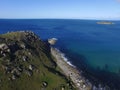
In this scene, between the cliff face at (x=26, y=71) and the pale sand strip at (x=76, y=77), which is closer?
the cliff face at (x=26, y=71)

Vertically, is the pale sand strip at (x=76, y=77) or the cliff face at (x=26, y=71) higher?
the cliff face at (x=26, y=71)

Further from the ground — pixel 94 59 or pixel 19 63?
pixel 19 63

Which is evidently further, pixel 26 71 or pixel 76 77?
pixel 76 77

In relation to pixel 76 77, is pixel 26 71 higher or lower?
higher

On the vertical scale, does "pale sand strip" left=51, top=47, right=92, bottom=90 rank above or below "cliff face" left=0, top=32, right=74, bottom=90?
below

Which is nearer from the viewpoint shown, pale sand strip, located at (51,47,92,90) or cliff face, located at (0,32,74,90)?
cliff face, located at (0,32,74,90)

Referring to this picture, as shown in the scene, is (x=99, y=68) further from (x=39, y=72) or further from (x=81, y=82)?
(x=39, y=72)

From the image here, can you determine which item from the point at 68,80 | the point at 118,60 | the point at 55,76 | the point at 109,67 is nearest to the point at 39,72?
the point at 55,76

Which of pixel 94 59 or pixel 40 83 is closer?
pixel 40 83
